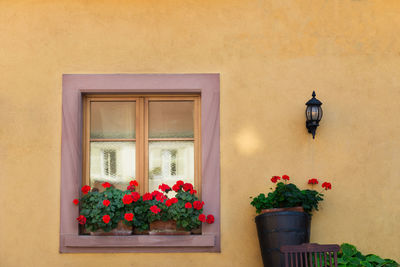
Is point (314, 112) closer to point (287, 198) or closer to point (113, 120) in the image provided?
point (287, 198)

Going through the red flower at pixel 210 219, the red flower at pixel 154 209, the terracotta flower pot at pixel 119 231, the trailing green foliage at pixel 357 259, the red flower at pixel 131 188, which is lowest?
the trailing green foliage at pixel 357 259

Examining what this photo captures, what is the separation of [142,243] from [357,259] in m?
1.87

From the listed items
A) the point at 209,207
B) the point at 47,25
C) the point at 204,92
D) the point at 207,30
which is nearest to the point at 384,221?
the point at 209,207

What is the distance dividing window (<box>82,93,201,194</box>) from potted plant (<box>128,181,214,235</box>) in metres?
0.21

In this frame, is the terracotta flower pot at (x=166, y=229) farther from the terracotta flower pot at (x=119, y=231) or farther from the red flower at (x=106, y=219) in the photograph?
the red flower at (x=106, y=219)

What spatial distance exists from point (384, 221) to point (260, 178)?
1.18 m

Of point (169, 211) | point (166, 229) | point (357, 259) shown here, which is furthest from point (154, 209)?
point (357, 259)

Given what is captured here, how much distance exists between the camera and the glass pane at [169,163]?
18.1 feet

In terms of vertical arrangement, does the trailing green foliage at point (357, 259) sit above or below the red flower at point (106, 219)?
below

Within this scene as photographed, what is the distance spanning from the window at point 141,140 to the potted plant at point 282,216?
2.43 ft

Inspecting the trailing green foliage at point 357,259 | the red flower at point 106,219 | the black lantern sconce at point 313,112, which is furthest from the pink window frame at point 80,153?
the trailing green foliage at point 357,259

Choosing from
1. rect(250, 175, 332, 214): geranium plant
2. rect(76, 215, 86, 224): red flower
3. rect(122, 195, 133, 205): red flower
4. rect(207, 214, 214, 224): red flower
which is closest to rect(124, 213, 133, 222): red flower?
rect(122, 195, 133, 205): red flower

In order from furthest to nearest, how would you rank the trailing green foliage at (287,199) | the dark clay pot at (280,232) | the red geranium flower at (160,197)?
1. the red geranium flower at (160,197)
2. the trailing green foliage at (287,199)
3. the dark clay pot at (280,232)

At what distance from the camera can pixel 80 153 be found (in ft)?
17.8
